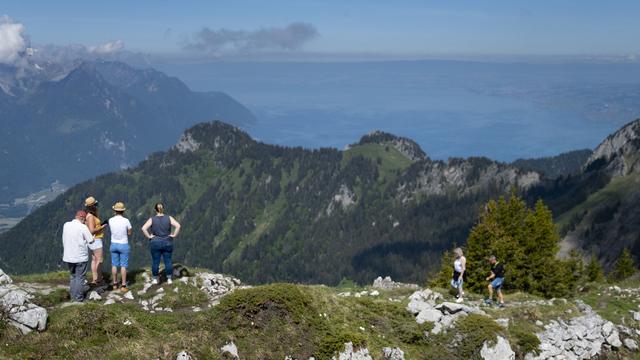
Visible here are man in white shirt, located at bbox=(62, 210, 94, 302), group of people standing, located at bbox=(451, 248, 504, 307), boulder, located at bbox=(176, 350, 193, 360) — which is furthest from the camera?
group of people standing, located at bbox=(451, 248, 504, 307)

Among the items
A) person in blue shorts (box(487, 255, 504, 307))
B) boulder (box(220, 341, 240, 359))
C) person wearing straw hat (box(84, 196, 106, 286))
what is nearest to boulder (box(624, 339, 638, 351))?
person in blue shorts (box(487, 255, 504, 307))

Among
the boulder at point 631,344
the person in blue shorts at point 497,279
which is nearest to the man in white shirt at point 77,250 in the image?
the person in blue shorts at point 497,279

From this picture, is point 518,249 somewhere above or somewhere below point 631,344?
below

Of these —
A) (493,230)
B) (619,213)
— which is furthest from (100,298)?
(619,213)

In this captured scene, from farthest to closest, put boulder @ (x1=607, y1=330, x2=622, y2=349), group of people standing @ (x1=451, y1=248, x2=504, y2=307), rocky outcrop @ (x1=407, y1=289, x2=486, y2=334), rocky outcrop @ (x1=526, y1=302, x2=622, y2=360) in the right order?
1. group of people standing @ (x1=451, y1=248, x2=504, y2=307)
2. boulder @ (x1=607, y1=330, x2=622, y2=349)
3. rocky outcrop @ (x1=526, y1=302, x2=622, y2=360)
4. rocky outcrop @ (x1=407, y1=289, x2=486, y2=334)

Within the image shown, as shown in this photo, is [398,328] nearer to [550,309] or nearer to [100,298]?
[550,309]

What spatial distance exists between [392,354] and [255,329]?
555 centimetres

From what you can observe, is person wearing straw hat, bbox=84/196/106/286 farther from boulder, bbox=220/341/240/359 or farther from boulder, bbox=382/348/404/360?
boulder, bbox=382/348/404/360

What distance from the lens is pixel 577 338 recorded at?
24703 mm

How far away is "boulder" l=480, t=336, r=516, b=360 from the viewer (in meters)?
22.2

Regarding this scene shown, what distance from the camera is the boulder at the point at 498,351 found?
876 inches

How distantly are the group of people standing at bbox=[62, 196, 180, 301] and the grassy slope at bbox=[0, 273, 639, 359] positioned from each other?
1.10m

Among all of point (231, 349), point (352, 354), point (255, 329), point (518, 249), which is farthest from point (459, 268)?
point (518, 249)

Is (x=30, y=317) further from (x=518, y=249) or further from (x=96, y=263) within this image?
(x=518, y=249)
